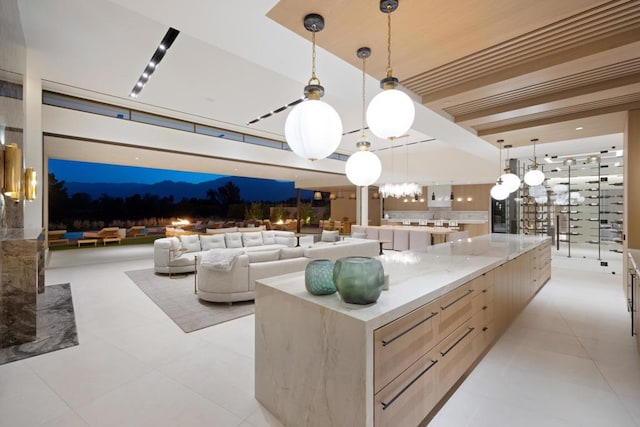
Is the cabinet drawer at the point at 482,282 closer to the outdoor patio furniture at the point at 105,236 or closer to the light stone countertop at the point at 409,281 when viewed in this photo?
the light stone countertop at the point at 409,281

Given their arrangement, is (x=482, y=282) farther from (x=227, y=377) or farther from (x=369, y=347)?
(x=227, y=377)

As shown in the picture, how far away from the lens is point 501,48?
2.56 metres

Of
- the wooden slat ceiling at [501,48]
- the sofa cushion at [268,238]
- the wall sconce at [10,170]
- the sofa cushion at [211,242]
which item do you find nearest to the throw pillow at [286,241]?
the sofa cushion at [268,238]

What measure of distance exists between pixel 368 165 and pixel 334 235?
5369 millimetres

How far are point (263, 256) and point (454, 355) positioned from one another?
3.02 meters

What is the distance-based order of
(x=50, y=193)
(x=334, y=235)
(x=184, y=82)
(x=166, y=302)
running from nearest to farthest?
(x=166, y=302)
(x=184, y=82)
(x=334, y=235)
(x=50, y=193)

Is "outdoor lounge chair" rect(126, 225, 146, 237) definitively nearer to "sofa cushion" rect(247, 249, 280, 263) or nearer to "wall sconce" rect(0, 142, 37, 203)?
"sofa cushion" rect(247, 249, 280, 263)

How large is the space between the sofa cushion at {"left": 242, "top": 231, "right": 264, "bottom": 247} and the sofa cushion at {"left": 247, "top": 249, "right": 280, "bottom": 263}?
3188mm

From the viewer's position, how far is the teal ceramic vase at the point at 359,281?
1482mm

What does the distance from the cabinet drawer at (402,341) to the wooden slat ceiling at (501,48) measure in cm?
213

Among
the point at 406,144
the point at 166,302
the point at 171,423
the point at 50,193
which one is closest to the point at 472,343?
the point at 171,423

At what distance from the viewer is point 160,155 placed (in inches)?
318

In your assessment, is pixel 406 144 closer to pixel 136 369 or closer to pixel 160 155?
pixel 160 155

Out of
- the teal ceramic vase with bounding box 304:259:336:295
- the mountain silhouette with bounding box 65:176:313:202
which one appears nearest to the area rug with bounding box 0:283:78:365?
the teal ceramic vase with bounding box 304:259:336:295
